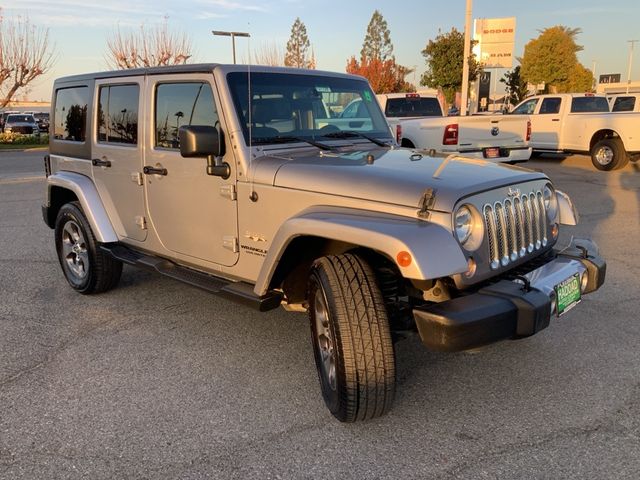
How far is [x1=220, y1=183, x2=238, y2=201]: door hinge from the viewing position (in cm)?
359

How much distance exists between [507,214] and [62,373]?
9.76 feet

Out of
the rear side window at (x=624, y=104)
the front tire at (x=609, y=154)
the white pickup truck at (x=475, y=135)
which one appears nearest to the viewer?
the white pickup truck at (x=475, y=135)

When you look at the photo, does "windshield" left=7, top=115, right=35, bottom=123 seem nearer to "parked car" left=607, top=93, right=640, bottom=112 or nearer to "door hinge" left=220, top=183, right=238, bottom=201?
"parked car" left=607, top=93, right=640, bottom=112

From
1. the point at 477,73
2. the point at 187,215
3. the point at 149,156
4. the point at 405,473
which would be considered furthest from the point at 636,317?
the point at 477,73

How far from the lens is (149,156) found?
14.0 ft

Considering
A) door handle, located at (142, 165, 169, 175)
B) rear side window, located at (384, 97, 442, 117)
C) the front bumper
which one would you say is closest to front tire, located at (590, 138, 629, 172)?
rear side window, located at (384, 97, 442, 117)

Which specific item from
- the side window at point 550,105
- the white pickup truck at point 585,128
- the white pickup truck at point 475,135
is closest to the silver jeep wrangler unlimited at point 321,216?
the white pickup truck at point 475,135

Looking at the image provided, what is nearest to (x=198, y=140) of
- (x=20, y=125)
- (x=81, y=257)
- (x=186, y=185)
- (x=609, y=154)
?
(x=186, y=185)

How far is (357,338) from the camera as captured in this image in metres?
2.82

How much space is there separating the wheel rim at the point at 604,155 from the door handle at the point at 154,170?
13122 mm

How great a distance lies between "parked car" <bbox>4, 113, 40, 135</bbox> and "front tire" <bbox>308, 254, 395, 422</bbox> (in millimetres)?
32541

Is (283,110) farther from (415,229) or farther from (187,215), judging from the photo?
(415,229)

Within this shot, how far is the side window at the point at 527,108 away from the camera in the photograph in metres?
15.9

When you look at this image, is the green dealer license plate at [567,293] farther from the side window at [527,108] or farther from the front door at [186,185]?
the side window at [527,108]
